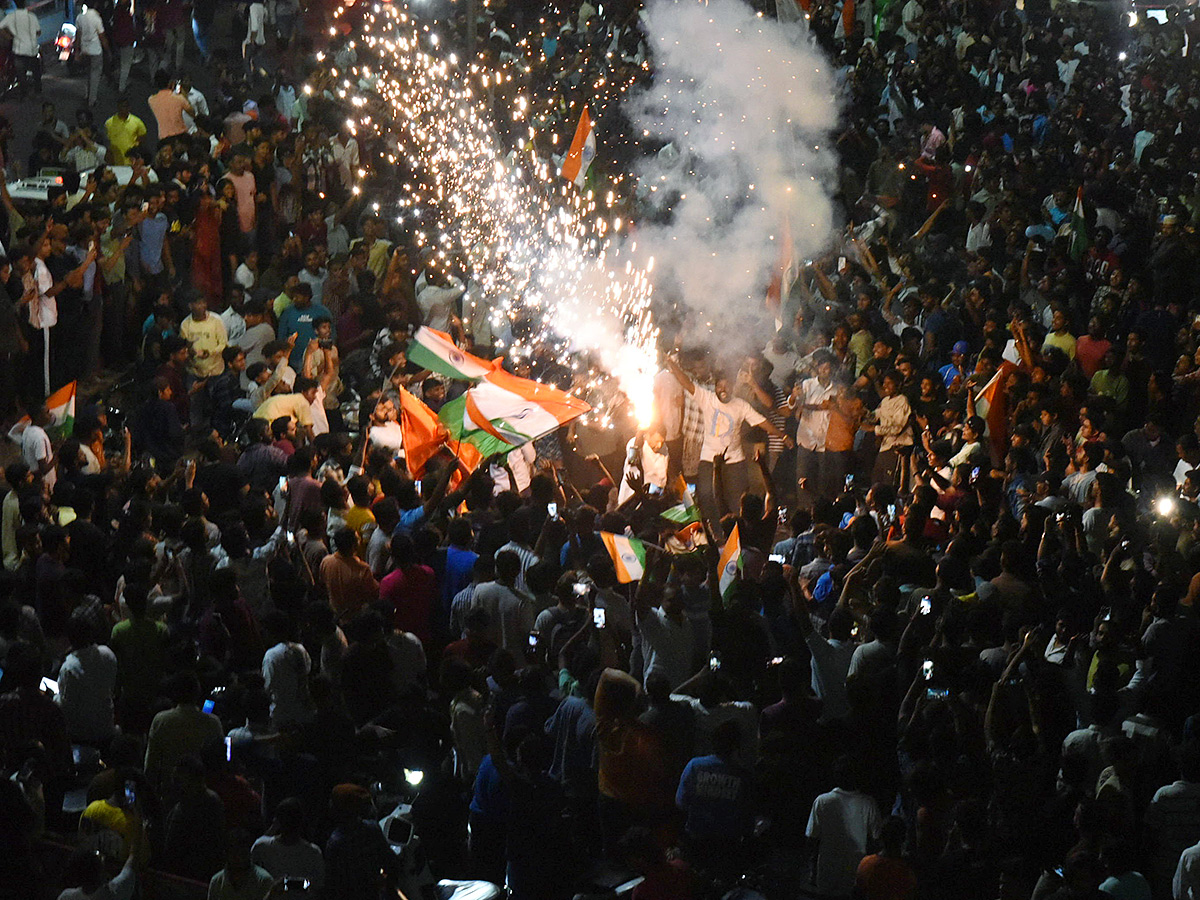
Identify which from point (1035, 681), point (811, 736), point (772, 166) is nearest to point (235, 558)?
point (811, 736)

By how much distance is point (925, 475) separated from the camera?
34.8ft

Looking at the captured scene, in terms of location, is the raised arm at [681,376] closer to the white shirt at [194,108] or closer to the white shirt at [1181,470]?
the white shirt at [1181,470]

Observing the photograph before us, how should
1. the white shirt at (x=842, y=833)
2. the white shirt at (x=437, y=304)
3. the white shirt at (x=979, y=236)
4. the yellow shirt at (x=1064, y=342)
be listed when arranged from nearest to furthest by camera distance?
the white shirt at (x=842, y=833) < the yellow shirt at (x=1064, y=342) < the white shirt at (x=437, y=304) < the white shirt at (x=979, y=236)

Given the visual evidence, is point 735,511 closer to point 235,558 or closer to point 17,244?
point 235,558

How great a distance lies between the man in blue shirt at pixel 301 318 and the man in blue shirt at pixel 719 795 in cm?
744

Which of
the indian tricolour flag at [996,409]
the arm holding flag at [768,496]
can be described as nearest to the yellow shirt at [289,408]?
the arm holding flag at [768,496]

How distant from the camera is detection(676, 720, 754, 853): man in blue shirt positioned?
267 inches

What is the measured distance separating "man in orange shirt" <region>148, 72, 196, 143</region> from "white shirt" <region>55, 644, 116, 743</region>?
34.4 feet

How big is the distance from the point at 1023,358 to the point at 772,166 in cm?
463

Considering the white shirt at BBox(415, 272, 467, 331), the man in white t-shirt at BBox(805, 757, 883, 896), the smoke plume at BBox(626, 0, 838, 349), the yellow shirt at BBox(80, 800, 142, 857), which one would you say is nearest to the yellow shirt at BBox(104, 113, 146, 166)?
the white shirt at BBox(415, 272, 467, 331)

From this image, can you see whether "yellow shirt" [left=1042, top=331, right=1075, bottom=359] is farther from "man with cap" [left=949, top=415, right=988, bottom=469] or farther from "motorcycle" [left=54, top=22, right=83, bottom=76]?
"motorcycle" [left=54, top=22, right=83, bottom=76]

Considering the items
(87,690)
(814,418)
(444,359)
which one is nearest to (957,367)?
(814,418)

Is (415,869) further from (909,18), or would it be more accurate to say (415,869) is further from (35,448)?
(909,18)

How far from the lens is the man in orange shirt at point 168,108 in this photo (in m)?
17.1
